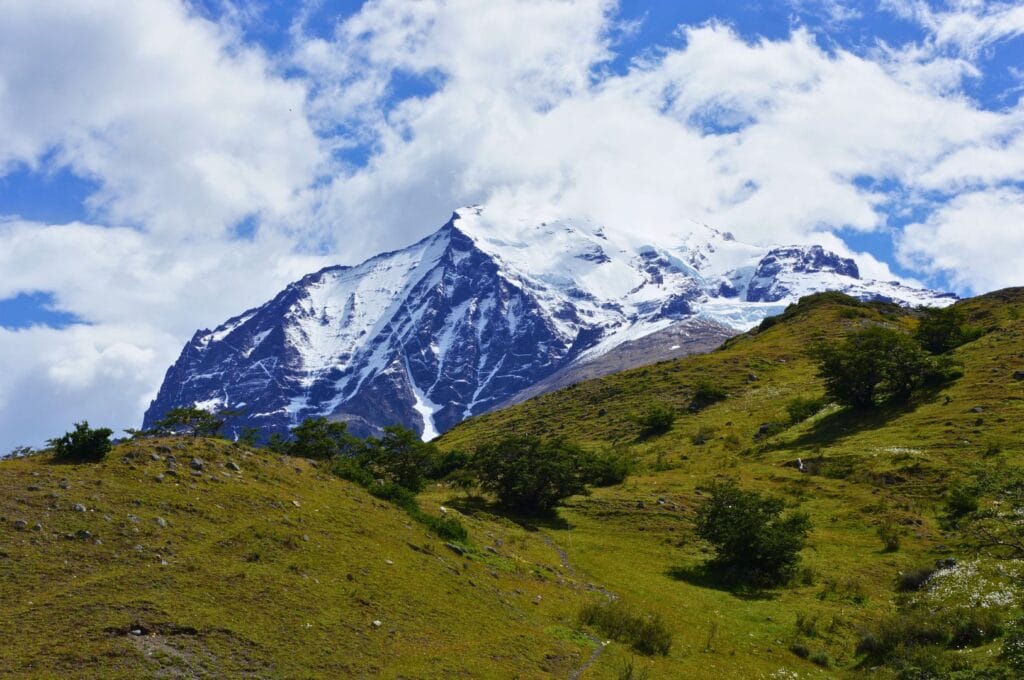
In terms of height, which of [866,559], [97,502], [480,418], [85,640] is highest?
[480,418]

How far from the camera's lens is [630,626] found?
25047 millimetres

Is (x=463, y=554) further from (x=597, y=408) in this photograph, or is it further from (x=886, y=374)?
(x=597, y=408)

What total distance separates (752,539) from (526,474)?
13943mm

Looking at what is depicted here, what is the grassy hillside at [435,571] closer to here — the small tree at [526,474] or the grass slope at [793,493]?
the grass slope at [793,493]

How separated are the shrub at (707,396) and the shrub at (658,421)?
290 inches

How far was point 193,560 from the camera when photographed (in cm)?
1962

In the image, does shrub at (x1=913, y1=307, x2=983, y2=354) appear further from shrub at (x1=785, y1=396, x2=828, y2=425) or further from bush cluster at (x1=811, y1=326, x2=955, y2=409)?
shrub at (x1=785, y1=396, x2=828, y2=425)

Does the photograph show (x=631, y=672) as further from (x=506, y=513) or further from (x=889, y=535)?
(x=506, y=513)

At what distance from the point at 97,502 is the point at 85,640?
6500 millimetres

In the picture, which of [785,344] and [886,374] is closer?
[886,374]

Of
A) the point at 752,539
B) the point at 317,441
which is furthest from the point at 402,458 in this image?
the point at 752,539

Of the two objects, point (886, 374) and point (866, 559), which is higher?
point (886, 374)

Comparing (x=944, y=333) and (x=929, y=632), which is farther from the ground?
(x=944, y=333)

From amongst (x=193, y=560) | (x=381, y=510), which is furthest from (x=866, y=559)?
(x=193, y=560)
